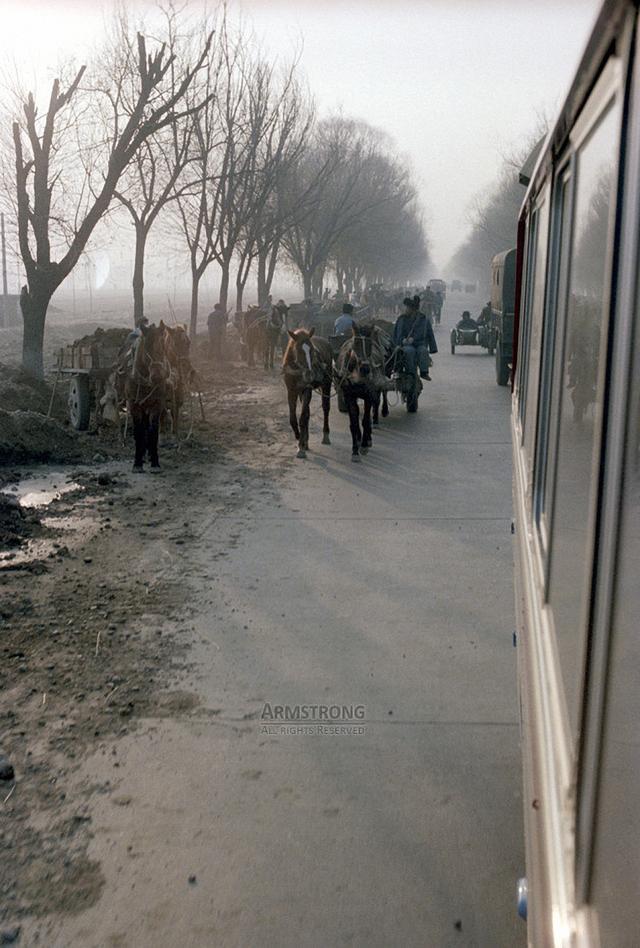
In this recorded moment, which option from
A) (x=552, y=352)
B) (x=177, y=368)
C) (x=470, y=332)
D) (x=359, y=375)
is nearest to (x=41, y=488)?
(x=177, y=368)

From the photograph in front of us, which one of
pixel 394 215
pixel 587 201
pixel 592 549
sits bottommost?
pixel 592 549

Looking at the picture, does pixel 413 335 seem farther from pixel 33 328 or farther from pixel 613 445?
pixel 613 445

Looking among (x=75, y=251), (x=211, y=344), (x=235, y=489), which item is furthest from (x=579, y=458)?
(x=211, y=344)

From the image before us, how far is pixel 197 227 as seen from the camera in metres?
31.6

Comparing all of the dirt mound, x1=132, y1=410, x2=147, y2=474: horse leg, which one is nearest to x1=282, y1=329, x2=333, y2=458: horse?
x1=132, y1=410, x2=147, y2=474: horse leg

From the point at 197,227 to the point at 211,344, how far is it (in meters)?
4.88

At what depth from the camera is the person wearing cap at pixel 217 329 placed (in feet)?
92.4

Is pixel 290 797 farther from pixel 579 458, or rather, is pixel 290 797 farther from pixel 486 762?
pixel 579 458

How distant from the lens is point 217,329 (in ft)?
93.4

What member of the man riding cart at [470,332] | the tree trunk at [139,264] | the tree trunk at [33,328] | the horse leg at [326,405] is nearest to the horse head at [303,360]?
the horse leg at [326,405]

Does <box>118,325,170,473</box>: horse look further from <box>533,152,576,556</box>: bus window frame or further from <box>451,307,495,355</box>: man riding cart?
<box>451,307,495,355</box>: man riding cart

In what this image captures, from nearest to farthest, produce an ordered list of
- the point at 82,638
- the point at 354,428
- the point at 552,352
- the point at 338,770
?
1. the point at 552,352
2. the point at 338,770
3. the point at 82,638
4. the point at 354,428

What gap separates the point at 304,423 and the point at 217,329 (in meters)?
16.6

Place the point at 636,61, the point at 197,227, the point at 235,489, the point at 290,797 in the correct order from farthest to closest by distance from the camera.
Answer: the point at 197,227
the point at 235,489
the point at 290,797
the point at 636,61
